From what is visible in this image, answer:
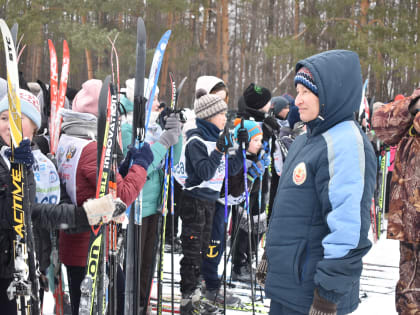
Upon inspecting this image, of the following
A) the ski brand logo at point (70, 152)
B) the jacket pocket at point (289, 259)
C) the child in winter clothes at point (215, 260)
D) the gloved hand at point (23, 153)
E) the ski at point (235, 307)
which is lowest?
the ski at point (235, 307)

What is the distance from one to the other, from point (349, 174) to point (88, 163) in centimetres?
151

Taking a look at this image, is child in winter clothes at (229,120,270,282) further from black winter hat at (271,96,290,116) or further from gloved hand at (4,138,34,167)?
gloved hand at (4,138,34,167)

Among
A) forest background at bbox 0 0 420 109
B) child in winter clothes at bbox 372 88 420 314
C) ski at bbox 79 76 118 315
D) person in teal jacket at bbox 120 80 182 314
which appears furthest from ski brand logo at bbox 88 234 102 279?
forest background at bbox 0 0 420 109

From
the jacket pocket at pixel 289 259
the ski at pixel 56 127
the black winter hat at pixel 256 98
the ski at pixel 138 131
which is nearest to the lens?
the jacket pocket at pixel 289 259

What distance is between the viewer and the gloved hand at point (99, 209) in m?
2.57

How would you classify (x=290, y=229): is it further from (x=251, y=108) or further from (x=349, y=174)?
(x=251, y=108)

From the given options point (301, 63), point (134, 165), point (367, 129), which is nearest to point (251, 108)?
point (367, 129)

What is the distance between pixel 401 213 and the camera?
323 cm

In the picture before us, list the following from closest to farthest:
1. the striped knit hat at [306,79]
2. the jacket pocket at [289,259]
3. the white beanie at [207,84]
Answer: the jacket pocket at [289,259], the striped knit hat at [306,79], the white beanie at [207,84]

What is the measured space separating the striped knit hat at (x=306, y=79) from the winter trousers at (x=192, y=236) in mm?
2058

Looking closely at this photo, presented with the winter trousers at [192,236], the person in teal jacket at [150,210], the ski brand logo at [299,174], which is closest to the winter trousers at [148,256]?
the person in teal jacket at [150,210]

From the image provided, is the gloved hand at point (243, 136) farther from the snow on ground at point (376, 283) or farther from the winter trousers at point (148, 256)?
the snow on ground at point (376, 283)

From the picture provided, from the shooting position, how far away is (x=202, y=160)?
418cm

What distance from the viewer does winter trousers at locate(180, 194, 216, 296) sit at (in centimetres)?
423
